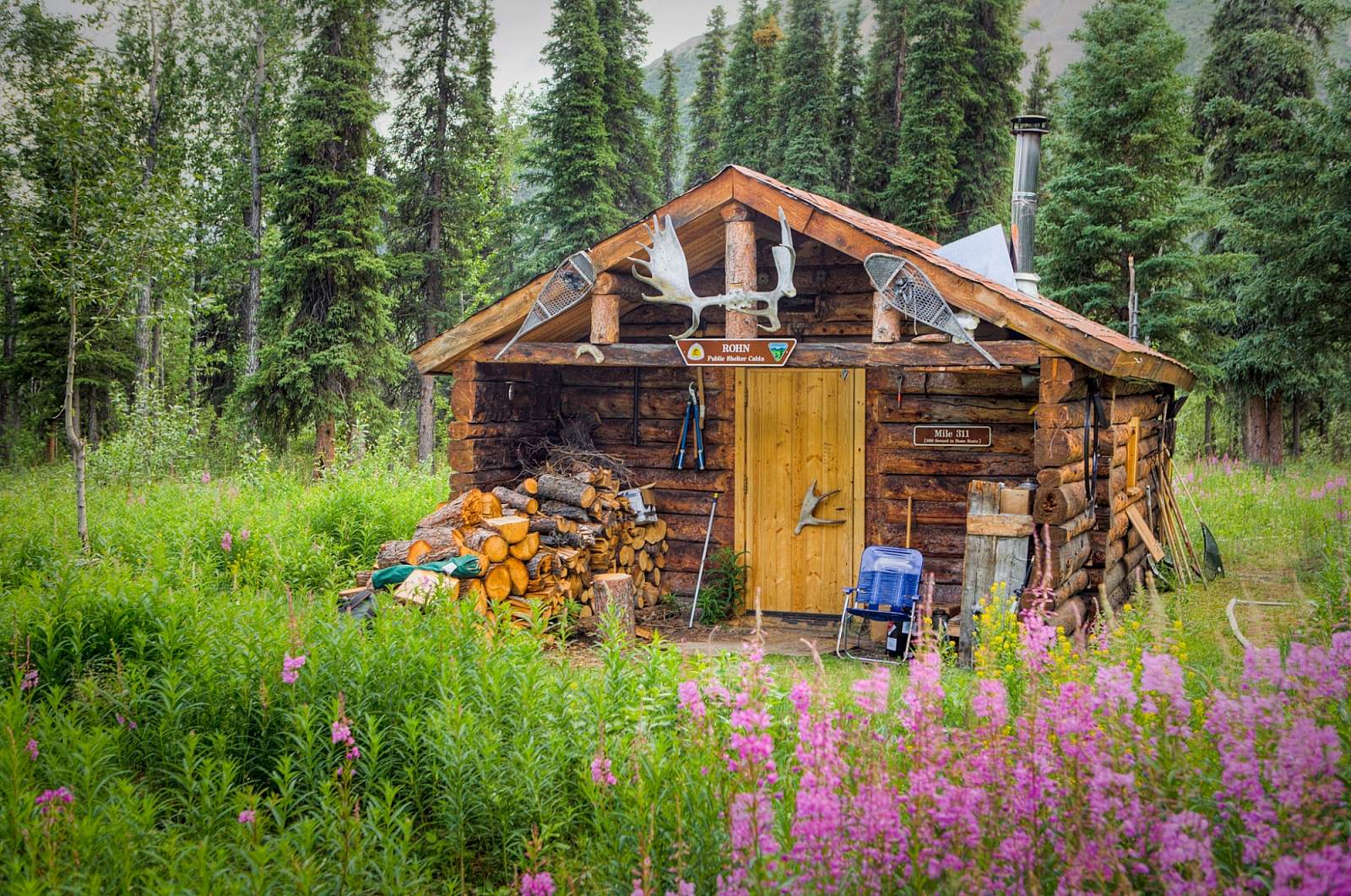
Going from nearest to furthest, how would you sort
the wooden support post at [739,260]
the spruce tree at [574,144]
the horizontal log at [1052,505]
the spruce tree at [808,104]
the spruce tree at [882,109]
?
1. the horizontal log at [1052,505]
2. the wooden support post at [739,260]
3. the spruce tree at [574,144]
4. the spruce tree at [808,104]
5. the spruce tree at [882,109]

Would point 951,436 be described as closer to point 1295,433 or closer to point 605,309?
point 605,309

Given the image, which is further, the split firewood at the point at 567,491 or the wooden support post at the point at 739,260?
the split firewood at the point at 567,491

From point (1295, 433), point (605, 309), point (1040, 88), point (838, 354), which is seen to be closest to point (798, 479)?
point (838, 354)

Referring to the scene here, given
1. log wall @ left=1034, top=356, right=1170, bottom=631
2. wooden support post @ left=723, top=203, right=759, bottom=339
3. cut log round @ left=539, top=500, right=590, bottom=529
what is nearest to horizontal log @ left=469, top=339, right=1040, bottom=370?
log wall @ left=1034, top=356, right=1170, bottom=631

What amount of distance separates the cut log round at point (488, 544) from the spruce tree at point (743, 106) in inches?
1036

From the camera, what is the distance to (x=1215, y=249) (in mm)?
21609

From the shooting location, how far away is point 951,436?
931 centimetres

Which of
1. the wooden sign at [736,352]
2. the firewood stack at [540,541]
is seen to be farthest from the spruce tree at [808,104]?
the wooden sign at [736,352]

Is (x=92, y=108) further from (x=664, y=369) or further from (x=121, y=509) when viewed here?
(x=664, y=369)

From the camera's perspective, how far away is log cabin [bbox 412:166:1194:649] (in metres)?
7.75

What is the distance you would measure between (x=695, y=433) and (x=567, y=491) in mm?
1714

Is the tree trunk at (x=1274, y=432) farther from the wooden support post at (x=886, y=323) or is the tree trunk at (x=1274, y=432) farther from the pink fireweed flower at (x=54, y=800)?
the pink fireweed flower at (x=54, y=800)

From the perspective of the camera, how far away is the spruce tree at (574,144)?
79.8 feet

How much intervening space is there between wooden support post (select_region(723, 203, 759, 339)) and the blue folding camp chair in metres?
2.31
